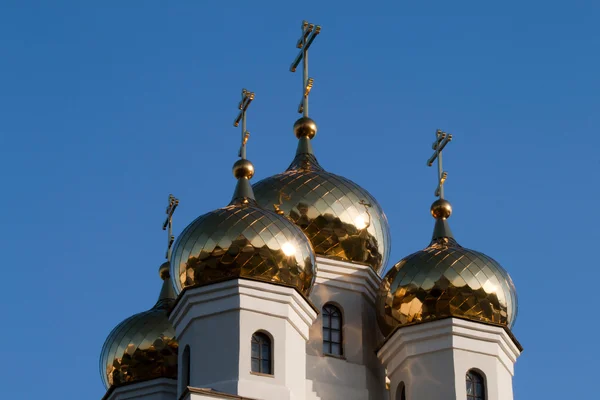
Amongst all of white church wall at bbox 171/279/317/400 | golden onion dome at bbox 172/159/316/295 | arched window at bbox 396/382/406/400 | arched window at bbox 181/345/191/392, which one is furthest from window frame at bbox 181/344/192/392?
arched window at bbox 396/382/406/400

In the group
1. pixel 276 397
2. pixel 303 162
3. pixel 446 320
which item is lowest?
pixel 276 397

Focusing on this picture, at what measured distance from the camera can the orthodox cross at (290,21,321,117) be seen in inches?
1041

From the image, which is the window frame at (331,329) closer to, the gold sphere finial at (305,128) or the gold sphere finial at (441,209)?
the gold sphere finial at (441,209)

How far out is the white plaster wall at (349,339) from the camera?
2328 centimetres

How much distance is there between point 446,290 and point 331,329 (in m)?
2.06

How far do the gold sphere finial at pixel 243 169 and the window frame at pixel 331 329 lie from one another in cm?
213

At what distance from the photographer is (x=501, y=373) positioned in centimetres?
2261

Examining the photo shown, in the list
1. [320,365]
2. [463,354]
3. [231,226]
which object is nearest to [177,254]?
[231,226]

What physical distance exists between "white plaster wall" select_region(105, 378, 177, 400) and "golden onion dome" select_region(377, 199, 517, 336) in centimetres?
310

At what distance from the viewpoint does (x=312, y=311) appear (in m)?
22.3

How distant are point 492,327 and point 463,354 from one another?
57 centimetres

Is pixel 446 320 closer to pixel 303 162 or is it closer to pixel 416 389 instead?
pixel 416 389

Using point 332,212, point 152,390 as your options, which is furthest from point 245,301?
point 332,212

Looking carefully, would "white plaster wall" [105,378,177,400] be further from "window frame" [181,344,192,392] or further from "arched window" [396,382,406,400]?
"arched window" [396,382,406,400]
